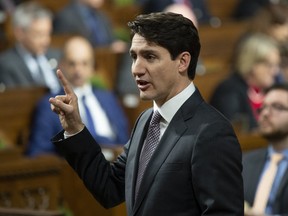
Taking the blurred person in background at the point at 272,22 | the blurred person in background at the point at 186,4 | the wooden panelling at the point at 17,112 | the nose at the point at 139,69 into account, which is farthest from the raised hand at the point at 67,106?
the blurred person in background at the point at 186,4

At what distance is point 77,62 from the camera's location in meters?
4.68

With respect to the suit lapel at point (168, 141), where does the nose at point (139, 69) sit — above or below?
above

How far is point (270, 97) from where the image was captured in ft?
12.4

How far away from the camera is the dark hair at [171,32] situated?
188 cm

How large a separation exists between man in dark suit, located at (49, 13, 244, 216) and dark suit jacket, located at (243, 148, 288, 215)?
1.58 m

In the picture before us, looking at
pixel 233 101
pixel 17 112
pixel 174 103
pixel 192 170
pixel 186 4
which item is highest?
pixel 174 103

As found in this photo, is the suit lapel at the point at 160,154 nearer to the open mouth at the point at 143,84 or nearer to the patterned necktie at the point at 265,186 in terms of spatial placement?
the open mouth at the point at 143,84

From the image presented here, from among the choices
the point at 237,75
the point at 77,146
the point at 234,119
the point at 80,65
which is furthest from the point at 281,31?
the point at 77,146

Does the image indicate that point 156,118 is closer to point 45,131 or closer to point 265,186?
point 265,186

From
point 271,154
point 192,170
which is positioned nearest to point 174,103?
point 192,170

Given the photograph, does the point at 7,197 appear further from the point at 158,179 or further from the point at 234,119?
the point at 158,179

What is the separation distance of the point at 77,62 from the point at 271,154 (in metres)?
1.45

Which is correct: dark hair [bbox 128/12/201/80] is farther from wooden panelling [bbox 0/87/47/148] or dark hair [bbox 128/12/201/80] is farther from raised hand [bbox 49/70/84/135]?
wooden panelling [bbox 0/87/47/148]

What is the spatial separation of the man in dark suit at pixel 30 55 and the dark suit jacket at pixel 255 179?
165 centimetres
